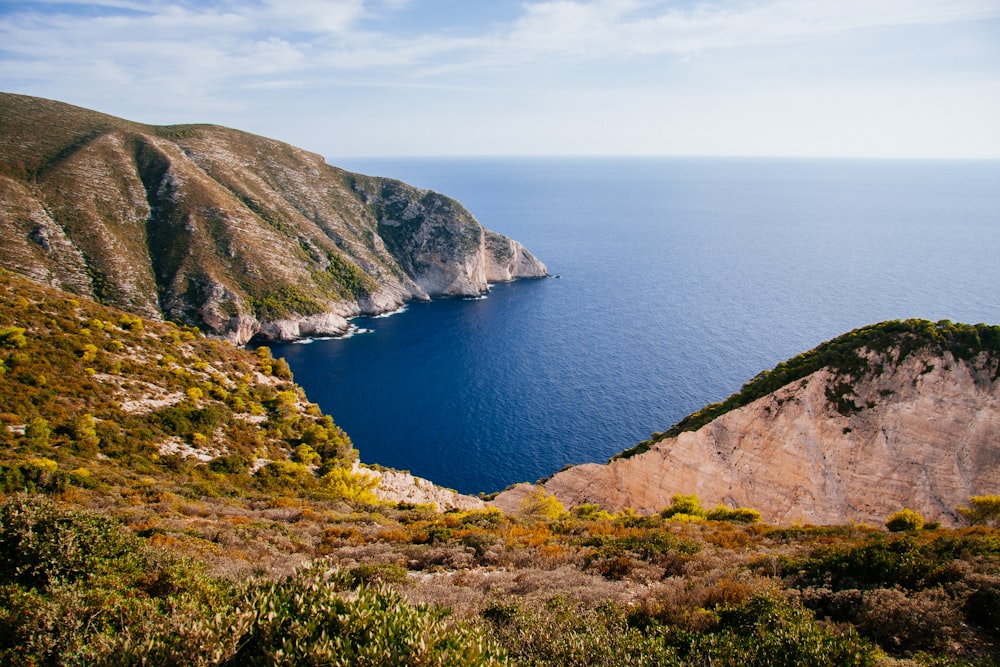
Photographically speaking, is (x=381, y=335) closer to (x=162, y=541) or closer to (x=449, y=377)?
(x=449, y=377)

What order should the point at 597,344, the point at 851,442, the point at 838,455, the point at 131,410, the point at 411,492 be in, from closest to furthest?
the point at 131,410, the point at 851,442, the point at 838,455, the point at 411,492, the point at 597,344

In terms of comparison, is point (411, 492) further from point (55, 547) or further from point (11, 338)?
point (55, 547)

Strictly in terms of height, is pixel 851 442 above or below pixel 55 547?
below

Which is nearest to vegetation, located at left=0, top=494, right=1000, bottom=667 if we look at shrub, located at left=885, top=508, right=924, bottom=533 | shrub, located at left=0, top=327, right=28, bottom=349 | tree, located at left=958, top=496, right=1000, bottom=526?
shrub, located at left=885, top=508, right=924, bottom=533

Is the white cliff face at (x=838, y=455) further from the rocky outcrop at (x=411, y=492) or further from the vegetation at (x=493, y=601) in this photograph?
the vegetation at (x=493, y=601)

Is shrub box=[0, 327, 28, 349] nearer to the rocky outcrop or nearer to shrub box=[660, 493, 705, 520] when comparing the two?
the rocky outcrop

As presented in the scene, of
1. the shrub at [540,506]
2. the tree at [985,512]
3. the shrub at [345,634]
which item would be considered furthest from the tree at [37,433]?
the tree at [985,512]

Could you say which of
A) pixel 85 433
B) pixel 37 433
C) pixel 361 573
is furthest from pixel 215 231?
pixel 361 573
